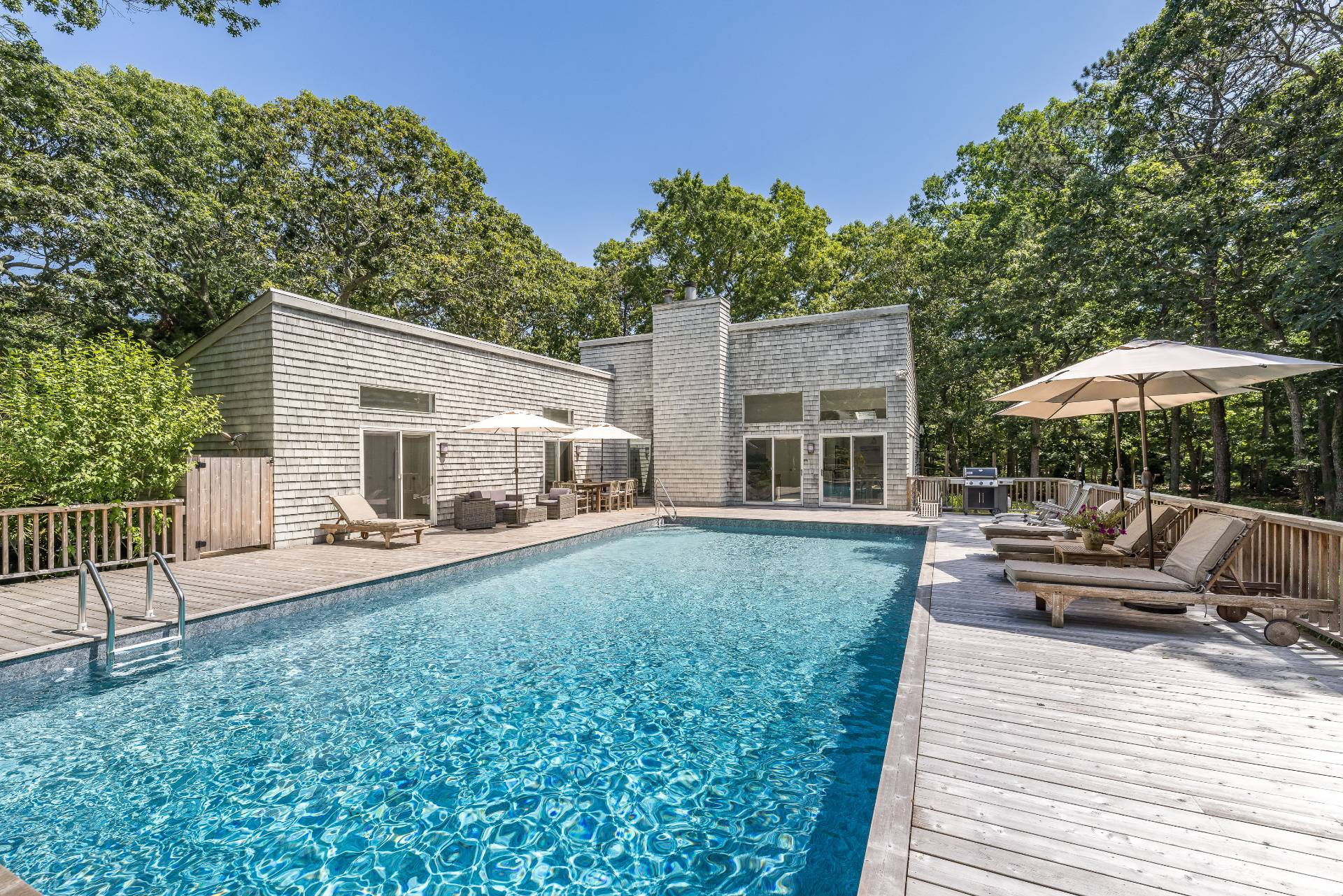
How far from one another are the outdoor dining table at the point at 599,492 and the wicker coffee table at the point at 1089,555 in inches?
364

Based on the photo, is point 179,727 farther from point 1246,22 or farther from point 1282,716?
point 1246,22

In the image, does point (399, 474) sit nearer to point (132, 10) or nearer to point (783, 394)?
point (132, 10)

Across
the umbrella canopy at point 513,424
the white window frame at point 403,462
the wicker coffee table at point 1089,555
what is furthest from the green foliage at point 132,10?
the wicker coffee table at point 1089,555

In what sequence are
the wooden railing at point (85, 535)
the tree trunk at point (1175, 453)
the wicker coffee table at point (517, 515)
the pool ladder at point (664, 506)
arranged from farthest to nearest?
the tree trunk at point (1175, 453)
the pool ladder at point (664, 506)
the wicker coffee table at point (517, 515)
the wooden railing at point (85, 535)

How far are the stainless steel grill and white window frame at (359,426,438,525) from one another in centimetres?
1070

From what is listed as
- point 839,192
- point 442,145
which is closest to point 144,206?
point 442,145

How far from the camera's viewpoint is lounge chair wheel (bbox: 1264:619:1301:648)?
3.49 m

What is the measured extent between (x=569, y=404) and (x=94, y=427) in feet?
27.9

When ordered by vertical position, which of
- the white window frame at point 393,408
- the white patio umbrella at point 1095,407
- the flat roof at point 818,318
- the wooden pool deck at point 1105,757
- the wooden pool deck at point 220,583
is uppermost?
the flat roof at point 818,318

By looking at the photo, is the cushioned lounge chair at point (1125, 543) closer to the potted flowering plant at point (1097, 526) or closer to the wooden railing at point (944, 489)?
the potted flowering plant at point (1097, 526)

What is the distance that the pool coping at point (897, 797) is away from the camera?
5.22ft

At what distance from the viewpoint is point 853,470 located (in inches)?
514

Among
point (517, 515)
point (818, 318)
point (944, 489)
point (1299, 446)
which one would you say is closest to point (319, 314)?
point (517, 515)

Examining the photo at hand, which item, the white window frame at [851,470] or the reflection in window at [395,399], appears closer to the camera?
the reflection in window at [395,399]
